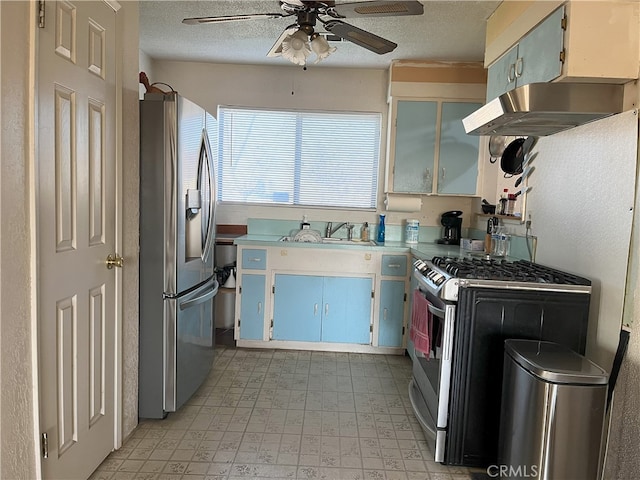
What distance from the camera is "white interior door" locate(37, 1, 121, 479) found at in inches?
59.3

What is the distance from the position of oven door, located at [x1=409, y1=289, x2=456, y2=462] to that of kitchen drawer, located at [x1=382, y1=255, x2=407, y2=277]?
114 centimetres

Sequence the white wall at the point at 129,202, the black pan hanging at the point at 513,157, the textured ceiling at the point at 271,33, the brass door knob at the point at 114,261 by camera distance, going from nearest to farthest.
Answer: the brass door knob at the point at 114,261 → the white wall at the point at 129,202 → the textured ceiling at the point at 271,33 → the black pan hanging at the point at 513,157

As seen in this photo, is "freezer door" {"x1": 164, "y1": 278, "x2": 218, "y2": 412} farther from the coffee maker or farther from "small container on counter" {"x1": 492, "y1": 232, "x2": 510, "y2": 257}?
the coffee maker

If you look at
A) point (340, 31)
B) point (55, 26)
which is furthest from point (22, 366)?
point (340, 31)

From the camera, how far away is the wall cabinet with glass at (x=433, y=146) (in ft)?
11.7

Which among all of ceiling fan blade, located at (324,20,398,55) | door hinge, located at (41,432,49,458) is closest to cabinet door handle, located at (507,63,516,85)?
ceiling fan blade, located at (324,20,398,55)

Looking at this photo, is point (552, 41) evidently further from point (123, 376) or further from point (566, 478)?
point (123, 376)

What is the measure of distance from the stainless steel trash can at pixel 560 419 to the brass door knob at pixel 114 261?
1.83 m

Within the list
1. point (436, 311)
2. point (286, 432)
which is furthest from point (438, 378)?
point (286, 432)

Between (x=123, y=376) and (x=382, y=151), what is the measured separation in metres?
2.83

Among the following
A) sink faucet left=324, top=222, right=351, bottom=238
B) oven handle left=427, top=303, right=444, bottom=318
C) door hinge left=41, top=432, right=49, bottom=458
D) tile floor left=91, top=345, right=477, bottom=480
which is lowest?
tile floor left=91, top=345, right=477, bottom=480

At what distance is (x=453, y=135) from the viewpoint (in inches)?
141

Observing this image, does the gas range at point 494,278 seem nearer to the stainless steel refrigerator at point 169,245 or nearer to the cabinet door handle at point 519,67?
the cabinet door handle at point 519,67

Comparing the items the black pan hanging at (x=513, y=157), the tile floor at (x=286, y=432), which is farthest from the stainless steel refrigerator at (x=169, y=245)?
the black pan hanging at (x=513, y=157)
